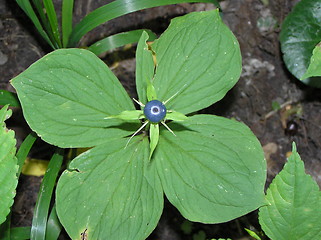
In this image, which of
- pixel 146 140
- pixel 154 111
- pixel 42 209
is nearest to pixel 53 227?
pixel 42 209

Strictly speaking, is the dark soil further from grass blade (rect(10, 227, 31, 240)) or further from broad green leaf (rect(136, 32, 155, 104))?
grass blade (rect(10, 227, 31, 240))

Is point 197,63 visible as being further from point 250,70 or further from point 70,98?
point 250,70

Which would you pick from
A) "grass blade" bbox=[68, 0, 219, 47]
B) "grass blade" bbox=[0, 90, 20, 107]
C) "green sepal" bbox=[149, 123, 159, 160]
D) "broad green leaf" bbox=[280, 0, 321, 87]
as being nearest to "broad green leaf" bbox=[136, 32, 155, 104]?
"green sepal" bbox=[149, 123, 159, 160]

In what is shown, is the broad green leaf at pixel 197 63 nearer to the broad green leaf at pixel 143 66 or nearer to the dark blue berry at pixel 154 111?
the broad green leaf at pixel 143 66

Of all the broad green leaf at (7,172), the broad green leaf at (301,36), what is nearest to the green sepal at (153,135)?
the broad green leaf at (7,172)

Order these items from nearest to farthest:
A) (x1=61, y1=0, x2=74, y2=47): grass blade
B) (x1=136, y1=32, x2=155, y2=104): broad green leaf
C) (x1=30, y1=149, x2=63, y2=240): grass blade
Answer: (x1=136, y1=32, x2=155, y2=104): broad green leaf
(x1=30, y1=149, x2=63, y2=240): grass blade
(x1=61, y1=0, x2=74, y2=47): grass blade

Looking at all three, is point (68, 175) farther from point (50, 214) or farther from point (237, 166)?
point (237, 166)
